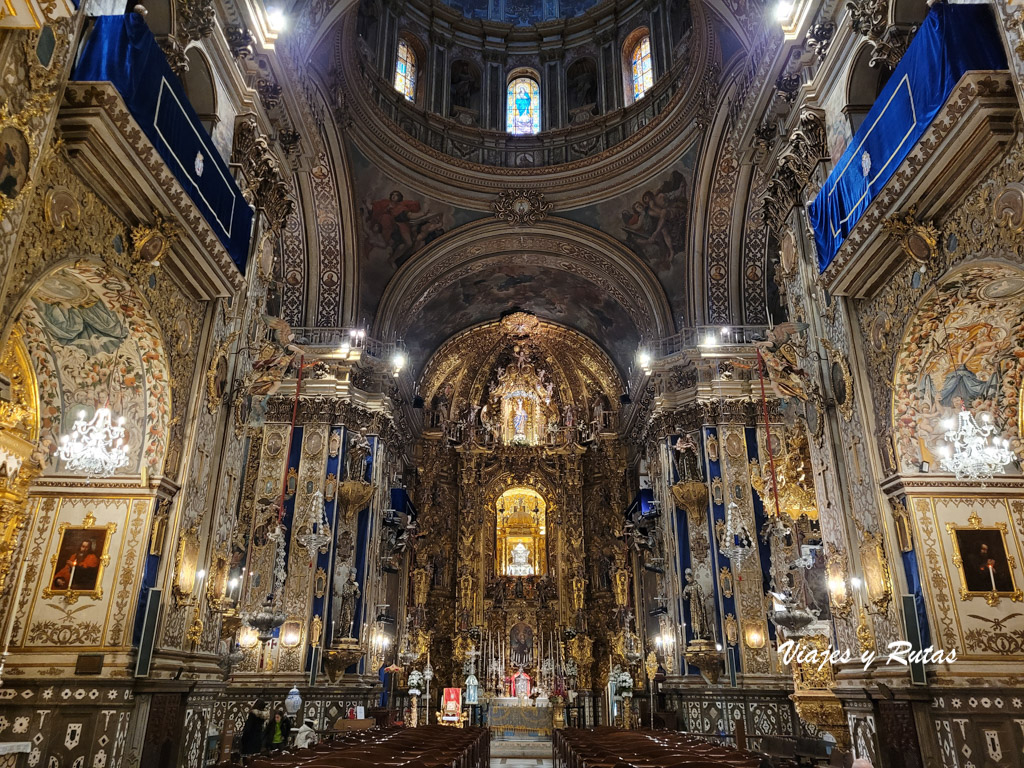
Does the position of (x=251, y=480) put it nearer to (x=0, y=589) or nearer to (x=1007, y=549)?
(x=0, y=589)

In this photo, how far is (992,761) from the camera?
6785 mm

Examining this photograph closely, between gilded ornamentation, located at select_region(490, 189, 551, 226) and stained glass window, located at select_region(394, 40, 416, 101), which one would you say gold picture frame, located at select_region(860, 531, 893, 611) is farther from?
stained glass window, located at select_region(394, 40, 416, 101)

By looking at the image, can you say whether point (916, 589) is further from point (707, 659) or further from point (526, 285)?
point (526, 285)

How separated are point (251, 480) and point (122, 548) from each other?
9.77 m

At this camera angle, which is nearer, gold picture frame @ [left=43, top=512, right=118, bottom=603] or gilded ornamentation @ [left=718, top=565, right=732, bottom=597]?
gold picture frame @ [left=43, top=512, right=118, bottom=603]

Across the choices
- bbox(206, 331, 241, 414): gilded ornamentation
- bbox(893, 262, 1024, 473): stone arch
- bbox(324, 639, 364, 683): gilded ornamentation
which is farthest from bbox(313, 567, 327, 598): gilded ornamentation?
bbox(893, 262, 1024, 473): stone arch

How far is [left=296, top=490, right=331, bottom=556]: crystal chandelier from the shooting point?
636 inches

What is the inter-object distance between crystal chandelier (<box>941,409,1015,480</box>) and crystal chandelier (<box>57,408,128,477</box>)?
378 inches

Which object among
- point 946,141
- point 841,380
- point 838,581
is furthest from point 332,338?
point 946,141

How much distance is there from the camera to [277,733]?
12102 mm

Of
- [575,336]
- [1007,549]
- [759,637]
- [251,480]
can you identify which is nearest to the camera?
[1007,549]

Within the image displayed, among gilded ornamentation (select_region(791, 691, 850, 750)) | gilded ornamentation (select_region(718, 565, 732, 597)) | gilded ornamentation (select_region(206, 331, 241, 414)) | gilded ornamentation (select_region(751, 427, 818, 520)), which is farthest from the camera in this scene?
gilded ornamentation (select_region(718, 565, 732, 597))

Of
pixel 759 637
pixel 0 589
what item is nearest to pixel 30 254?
pixel 0 589

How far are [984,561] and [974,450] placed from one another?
1249 mm
